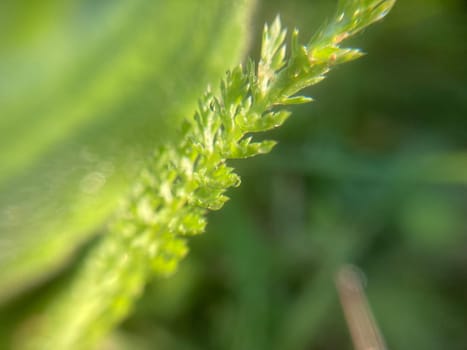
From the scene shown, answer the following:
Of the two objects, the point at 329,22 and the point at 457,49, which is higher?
the point at 457,49

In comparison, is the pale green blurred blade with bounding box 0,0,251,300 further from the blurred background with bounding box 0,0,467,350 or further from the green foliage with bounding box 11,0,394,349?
the green foliage with bounding box 11,0,394,349

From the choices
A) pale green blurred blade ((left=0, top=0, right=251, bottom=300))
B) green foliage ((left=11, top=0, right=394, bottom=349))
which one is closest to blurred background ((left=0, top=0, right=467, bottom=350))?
pale green blurred blade ((left=0, top=0, right=251, bottom=300))

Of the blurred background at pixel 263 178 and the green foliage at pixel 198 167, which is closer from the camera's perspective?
the green foliage at pixel 198 167

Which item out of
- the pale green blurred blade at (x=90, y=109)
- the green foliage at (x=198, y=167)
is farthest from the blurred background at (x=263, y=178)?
the green foliage at (x=198, y=167)

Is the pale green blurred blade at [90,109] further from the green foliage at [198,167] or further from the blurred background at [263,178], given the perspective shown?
the green foliage at [198,167]

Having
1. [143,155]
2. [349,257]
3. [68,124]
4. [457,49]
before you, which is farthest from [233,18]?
[457,49]

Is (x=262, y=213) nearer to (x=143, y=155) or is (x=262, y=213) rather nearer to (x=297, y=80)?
(x=143, y=155)
